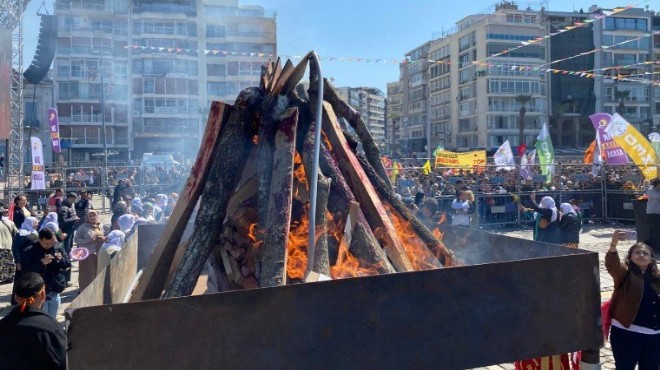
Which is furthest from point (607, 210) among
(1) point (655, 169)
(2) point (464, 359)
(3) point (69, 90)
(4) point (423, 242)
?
(3) point (69, 90)

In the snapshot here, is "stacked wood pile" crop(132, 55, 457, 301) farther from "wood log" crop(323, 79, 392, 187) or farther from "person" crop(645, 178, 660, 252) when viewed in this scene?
"person" crop(645, 178, 660, 252)

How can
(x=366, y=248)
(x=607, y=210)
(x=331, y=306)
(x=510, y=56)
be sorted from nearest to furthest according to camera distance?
(x=331, y=306)
(x=366, y=248)
(x=607, y=210)
(x=510, y=56)

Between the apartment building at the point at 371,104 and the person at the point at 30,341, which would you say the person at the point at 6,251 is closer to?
the person at the point at 30,341

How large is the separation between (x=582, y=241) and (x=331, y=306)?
1453 centimetres

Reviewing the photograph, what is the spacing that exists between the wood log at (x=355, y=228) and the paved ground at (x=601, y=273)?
6.65 ft

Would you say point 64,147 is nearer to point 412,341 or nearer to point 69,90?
point 69,90

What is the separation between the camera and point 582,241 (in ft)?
51.0

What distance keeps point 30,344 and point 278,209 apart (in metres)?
2.03

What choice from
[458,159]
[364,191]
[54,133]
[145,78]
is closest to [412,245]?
[364,191]

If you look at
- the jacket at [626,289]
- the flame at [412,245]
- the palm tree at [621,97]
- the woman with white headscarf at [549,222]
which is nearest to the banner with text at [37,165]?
the woman with white headscarf at [549,222]

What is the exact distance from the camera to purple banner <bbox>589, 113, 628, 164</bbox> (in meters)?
18.2

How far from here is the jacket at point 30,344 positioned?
3.99 m

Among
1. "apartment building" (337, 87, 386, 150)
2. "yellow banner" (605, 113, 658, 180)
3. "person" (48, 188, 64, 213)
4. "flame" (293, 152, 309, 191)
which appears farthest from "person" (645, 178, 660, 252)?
"apartment building" (337, 87, 386, 150)

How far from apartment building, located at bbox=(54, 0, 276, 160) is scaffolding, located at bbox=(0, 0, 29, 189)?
231 centimetres
